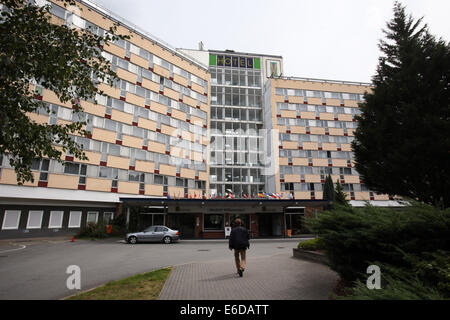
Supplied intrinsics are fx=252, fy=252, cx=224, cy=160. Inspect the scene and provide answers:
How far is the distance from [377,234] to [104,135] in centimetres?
2911

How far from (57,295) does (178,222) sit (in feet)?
76.2

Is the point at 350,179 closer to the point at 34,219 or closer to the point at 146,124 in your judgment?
the point at 146,124

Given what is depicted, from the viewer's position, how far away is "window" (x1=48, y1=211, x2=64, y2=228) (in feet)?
78.6

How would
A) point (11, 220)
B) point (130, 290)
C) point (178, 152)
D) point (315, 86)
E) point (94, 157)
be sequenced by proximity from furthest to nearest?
point (315, 86) → point (178, 152) → point (94, 157) → point (11, 220) → point (130, 290)

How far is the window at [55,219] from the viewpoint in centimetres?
2395

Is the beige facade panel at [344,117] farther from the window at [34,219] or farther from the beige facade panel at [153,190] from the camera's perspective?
the window at [34,219]

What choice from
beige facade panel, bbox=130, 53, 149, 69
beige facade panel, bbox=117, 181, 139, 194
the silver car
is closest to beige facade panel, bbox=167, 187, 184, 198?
beige facade panel, bbox=117, 181, 139, 194

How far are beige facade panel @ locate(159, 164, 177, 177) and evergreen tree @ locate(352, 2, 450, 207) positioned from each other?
23.9m

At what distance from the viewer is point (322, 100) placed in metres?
45.4

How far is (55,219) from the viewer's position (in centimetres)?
2427

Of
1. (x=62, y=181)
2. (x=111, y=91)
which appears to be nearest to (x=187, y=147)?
(x=111, y=91)

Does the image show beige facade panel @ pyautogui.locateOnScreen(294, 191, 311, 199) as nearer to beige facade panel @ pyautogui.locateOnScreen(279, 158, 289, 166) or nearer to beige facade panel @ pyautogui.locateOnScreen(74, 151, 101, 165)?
beige facade panel @ pyautogui.locateOnScreen(279, 158, 289, 166)

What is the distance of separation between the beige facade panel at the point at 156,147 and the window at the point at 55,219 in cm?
1200
